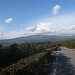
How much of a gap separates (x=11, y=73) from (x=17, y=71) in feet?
1.92

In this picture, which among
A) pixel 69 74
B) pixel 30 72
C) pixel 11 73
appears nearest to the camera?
pixel 11 73

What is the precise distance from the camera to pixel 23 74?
7660 millimetres

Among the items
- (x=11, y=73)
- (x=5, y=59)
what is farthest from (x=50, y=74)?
(x=5, y=59)

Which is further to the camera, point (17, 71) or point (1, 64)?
point (1, 64)

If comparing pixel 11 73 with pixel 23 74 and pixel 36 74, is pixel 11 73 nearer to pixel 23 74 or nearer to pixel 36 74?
pixel 23 74

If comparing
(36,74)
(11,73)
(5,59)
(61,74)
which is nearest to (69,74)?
(61,74)

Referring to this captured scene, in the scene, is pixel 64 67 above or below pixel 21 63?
below

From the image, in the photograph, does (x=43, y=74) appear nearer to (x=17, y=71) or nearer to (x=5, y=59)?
(x=17, y=71)

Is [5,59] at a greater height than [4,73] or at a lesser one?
lesser

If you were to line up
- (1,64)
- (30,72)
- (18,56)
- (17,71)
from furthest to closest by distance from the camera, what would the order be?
1. (18,56)
2. (1,64)
3. (30,72)
4. (17,71)

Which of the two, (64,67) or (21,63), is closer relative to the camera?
(21,63)

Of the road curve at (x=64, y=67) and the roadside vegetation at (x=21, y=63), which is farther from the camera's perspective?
the road curve at (x=64, y=67)

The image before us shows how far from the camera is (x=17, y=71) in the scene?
7.52 m

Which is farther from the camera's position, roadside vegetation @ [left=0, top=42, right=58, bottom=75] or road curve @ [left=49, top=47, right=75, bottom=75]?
road curve @ [left=49, top=47, right=75, bottom=75]
